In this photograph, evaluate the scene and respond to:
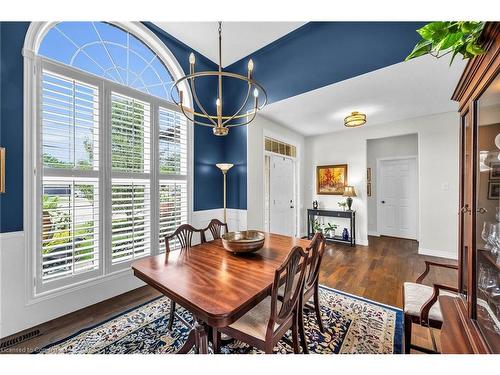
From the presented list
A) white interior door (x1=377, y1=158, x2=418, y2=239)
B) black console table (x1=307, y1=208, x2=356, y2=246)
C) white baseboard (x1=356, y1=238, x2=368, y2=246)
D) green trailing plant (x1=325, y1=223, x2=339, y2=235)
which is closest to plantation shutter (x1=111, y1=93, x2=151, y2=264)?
black console table (x1=307, y1=208, x2=356, y2=246)

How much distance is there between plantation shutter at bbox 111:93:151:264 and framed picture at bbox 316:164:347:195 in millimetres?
3956

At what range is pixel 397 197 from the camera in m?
5.11

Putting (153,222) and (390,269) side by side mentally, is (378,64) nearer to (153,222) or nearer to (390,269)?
(390,269)

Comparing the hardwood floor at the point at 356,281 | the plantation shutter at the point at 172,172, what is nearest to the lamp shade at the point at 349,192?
the hardwood floor at the point at 356,281

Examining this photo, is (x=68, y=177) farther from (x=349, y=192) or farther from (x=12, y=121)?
(x=349, y=192)

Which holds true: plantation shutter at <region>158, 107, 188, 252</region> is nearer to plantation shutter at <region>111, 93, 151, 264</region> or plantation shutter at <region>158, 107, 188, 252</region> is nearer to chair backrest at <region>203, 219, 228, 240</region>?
plantation shutter at <region>111, 93, 151, 264</region>

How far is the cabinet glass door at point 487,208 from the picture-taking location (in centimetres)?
86

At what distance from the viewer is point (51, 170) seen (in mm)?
1967

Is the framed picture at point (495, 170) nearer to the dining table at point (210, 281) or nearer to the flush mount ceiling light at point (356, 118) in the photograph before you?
the dining table at point (210, 281)

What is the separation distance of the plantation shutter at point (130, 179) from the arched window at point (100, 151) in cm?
1

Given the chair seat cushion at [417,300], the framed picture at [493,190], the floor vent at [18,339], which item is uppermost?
the framed picture at [493,190]

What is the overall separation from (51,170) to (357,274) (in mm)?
3839
